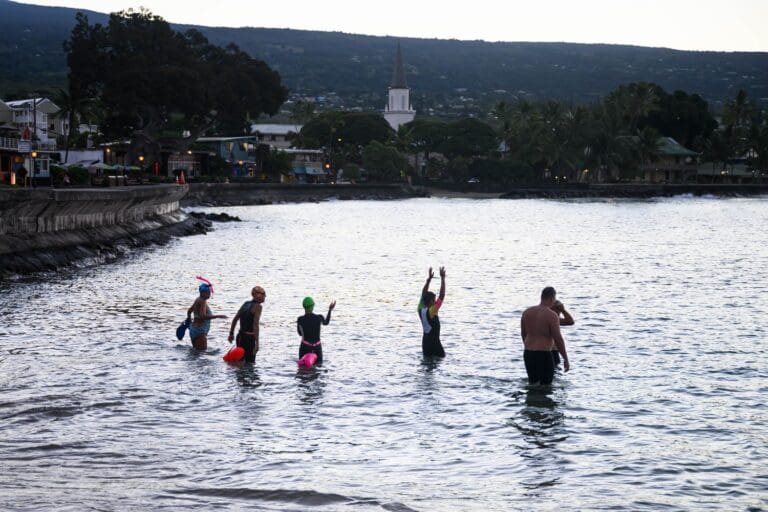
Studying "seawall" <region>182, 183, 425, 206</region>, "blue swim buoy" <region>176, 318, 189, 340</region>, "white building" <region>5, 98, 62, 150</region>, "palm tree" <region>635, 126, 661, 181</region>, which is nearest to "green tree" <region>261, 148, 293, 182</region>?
"seawall" <region>182, 183, 425, 206</region>

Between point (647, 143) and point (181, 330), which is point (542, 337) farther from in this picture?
point (647, 143)

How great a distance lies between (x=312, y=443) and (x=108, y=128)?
103m

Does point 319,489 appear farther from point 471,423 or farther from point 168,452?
point 471,423

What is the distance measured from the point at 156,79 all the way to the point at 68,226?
64505 millimetres

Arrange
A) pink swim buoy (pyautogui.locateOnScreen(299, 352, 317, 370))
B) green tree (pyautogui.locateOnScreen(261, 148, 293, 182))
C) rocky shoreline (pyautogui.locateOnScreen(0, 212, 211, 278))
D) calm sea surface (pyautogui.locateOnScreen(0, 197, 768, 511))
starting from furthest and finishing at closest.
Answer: green tree (pyautogui.locateOnScreen(261, 148, 293, 182))
rocky shoreline (pyautogui.locateOnScreen(0, 212, 211, 278))
pink swim buoy (pyautogui.locateOnScreen(299, 352, 317, 370))
calm sea surface (pyautogui.locateOnScreen(0, 197, 768, 511))

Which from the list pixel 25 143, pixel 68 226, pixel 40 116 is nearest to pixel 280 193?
pixel 40 116

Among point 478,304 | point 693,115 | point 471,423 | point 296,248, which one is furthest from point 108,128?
point 693,115

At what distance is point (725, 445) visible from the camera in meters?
14.2

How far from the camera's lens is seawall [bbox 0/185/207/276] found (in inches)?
1393

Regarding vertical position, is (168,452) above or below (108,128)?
below

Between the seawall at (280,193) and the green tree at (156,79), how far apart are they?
7775mm

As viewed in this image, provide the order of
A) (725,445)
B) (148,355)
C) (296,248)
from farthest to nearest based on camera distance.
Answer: (296,248) → (148,355) → (725,445)

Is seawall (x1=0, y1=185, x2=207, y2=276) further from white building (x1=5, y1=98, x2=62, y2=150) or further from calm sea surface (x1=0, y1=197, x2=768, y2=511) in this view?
white building (x1=5, y1=98, x2=62, y2=150)

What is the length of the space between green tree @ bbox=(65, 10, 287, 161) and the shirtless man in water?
9259 cm
